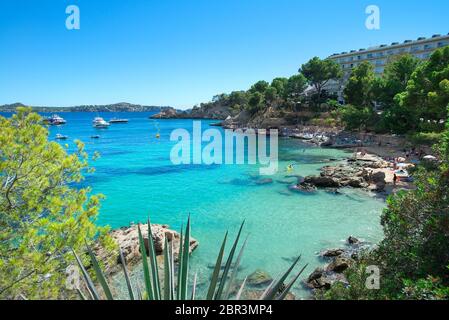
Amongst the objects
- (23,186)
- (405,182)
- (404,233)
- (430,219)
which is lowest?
(405,182)

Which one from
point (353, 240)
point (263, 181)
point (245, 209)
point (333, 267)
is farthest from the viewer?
point (263, 181)

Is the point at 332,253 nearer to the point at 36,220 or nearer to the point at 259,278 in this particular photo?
the point at 259,278

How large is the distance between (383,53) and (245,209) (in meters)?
66.6

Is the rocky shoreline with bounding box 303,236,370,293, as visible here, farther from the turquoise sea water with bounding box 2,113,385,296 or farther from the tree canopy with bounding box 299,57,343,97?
the tree canopy with bounding box 299,57,343,97

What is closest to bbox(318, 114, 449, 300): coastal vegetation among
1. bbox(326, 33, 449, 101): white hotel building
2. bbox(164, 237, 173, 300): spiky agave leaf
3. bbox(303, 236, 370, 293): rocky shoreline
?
bbox(303, 236, 370, 293): rocky shoreline

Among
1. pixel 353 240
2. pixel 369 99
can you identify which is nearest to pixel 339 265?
pixel 353 240

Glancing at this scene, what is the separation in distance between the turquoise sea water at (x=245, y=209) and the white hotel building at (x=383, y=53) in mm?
43703

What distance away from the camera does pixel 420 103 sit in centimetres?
2344

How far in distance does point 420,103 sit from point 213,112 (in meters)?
101

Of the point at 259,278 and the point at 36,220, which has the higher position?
the point at 36,220

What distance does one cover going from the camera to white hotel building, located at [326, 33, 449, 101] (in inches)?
2315

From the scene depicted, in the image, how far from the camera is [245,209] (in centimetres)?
1917
